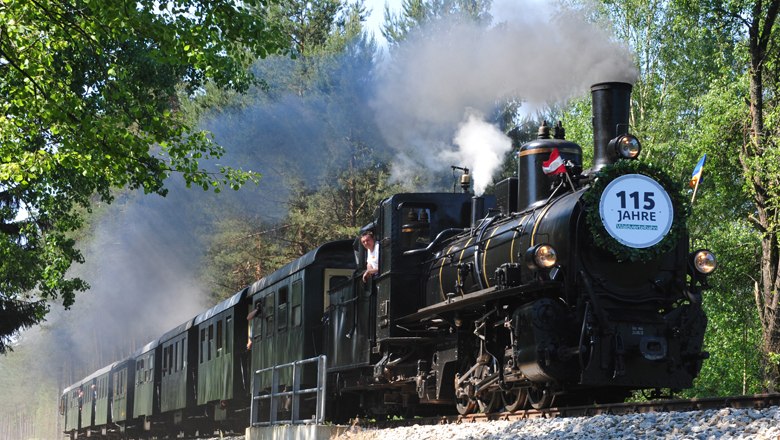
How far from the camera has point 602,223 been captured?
30.9ft

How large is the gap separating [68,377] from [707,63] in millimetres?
59572

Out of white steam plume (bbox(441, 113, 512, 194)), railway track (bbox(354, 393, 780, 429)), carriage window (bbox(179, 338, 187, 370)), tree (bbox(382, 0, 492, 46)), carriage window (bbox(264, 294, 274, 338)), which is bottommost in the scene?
railway track (bbox(354, 393, 780, 429))

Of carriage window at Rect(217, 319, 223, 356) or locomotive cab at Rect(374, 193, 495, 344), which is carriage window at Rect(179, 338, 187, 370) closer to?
carriage window at Rect(217, 319, 223, 356)

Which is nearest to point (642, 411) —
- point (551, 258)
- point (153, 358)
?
point (551, 258)

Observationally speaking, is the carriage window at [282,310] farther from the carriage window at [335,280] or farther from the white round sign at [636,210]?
the white round sign at [636,210]

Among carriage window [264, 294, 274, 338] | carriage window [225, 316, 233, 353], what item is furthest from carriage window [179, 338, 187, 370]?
carriage window [264, 294, 274, 338]

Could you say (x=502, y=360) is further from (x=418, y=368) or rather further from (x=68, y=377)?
(x=68, y=377)

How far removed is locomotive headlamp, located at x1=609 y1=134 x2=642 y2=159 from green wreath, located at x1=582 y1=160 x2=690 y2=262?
0.53 feet

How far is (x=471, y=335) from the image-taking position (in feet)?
37.4

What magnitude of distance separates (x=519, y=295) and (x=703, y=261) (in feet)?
6.20

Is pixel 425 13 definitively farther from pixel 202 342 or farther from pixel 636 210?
pixel 636 210

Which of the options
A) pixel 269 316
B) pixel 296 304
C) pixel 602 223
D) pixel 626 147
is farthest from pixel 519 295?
pixel 269 316

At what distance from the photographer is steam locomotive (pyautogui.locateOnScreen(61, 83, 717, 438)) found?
951 cm

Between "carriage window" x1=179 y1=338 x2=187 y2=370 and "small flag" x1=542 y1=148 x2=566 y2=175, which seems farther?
"carriage window" x1=179 y1=338 x2=187 y2=370
